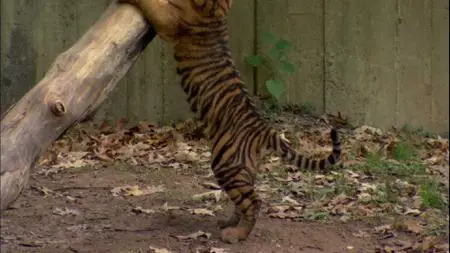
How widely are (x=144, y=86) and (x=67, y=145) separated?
4.08 feet

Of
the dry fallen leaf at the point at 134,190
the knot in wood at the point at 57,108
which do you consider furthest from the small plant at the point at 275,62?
the knot in wood at the point at 57,108

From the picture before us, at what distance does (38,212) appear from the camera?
21.0 feet

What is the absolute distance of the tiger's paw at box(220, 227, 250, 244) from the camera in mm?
5699

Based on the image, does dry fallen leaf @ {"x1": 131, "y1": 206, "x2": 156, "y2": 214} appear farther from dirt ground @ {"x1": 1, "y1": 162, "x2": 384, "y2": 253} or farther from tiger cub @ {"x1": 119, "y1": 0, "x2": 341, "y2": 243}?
tiger cub @ {"x1": 119, "y1": 0, "x2": 341, "y2": 243}

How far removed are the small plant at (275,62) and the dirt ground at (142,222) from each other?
1715 millimetres

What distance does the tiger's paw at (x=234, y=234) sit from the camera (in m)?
5.70

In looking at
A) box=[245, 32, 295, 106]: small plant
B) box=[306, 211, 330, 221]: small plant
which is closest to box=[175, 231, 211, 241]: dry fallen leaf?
box=[306, 211, 330, 221]: small plant

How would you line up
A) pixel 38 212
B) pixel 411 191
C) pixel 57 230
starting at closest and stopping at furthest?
pixel 57 230, pixel 38 212, pixel 411 191

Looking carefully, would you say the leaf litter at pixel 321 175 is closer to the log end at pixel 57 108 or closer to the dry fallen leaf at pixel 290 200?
the dry fallen leaf at pixel 290 200

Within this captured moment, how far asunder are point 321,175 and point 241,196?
1840 millimetres

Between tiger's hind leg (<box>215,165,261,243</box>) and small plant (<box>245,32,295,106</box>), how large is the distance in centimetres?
328

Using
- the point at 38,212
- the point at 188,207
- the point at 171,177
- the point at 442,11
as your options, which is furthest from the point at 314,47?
the point at 38,212

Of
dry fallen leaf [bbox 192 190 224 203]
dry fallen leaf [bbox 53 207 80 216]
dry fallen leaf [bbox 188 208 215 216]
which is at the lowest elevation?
dry fallen leaf [bbox 188 208 215 216]

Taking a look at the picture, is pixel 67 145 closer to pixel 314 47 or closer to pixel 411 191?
pixel 314 47
